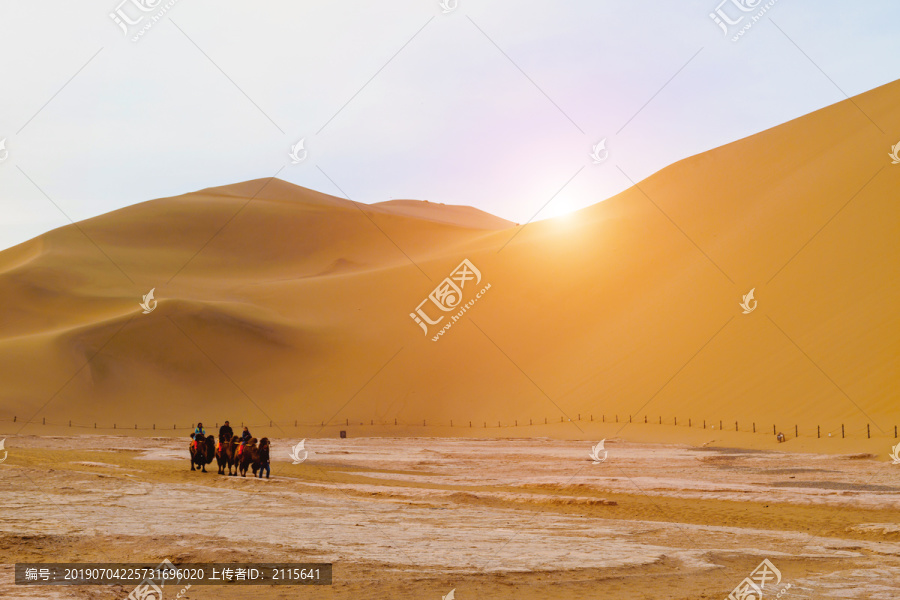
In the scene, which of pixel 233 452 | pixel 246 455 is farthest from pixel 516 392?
pixel 246 455

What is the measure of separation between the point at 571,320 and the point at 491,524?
3968 centimetres

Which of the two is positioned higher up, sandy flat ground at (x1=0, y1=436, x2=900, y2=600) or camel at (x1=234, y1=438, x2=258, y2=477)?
camel at (x1=234, y1=438, x2=258, y2=477)

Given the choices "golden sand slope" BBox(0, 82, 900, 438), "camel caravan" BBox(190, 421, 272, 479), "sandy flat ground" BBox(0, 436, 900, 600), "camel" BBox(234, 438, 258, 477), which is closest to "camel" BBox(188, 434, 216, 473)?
"camel caravan" BBox(190, 421, 272, 479)

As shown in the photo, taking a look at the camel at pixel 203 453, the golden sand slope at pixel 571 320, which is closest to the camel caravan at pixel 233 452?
the camel at pixel 203 453

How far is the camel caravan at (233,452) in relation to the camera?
2162 centimetres

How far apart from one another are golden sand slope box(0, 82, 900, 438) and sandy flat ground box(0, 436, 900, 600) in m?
11.5

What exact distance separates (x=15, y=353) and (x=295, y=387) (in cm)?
1863

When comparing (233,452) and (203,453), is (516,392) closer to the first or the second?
(203,453)

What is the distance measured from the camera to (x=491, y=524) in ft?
45.7

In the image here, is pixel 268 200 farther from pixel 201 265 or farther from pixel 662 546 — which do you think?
pixel 662 546

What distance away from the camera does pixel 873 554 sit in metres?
11.4

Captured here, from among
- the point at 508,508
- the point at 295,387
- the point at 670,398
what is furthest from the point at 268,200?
the point at 508,508

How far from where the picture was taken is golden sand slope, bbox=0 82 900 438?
113 feet

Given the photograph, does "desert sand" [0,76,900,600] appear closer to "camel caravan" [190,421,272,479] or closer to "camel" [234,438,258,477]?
"camel caravan" [190,421,272,479]
